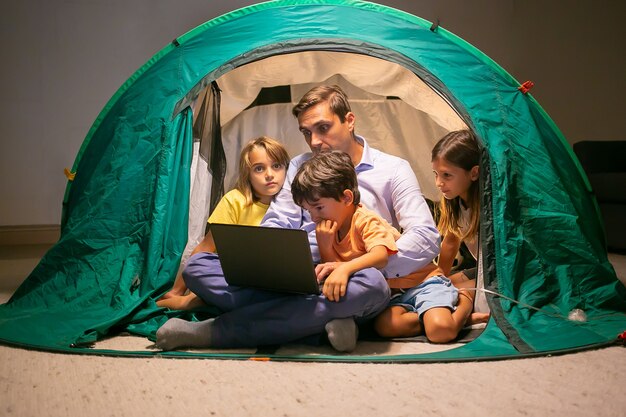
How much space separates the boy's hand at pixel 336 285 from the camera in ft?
5.77

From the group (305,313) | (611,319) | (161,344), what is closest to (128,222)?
(161,344)

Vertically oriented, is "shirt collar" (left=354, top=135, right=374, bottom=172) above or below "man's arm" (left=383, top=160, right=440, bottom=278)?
above

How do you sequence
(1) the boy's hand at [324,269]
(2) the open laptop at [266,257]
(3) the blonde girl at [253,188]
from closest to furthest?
(2) the open laptop at [266,257]
(1) the boy's hand at [324,269]
(3) the blonde girl at [253,188]

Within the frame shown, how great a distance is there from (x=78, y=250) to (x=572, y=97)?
3.26 meters

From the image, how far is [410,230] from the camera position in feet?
6.59

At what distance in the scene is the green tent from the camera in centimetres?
196

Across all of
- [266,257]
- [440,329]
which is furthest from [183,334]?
[440,329]

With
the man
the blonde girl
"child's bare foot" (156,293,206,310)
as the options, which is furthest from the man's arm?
"child's bare foot" (156,293,206,310)

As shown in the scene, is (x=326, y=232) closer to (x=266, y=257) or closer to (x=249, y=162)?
(x=266, y=257)

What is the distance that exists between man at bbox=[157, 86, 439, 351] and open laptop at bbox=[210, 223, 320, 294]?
0.05 m

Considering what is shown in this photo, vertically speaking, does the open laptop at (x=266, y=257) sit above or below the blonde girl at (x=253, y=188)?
below

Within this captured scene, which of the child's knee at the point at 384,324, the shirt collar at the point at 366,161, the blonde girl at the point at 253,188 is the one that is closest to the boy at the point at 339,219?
the child's knee at the point at 384,324

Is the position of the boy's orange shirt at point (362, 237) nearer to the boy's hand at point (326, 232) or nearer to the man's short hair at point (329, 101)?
the boy's hand at point (326, 232)

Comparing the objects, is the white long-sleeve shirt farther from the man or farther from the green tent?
the green tent
